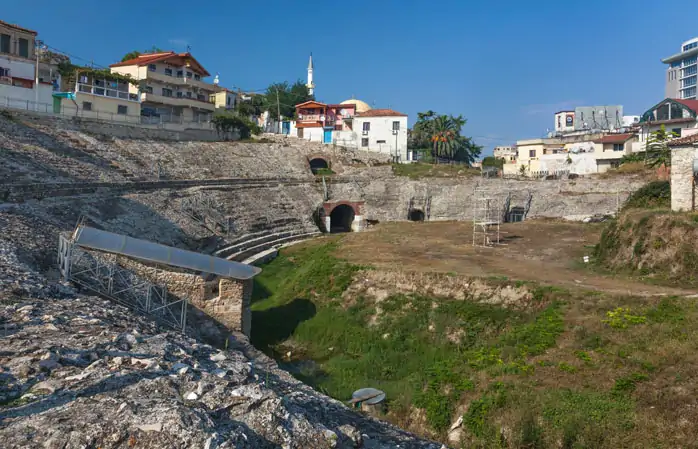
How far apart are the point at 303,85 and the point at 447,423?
70.8 m

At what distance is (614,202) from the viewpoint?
38906mm

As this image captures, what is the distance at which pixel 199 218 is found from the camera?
2873 centimetres

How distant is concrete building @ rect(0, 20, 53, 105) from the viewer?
34969 millimetres

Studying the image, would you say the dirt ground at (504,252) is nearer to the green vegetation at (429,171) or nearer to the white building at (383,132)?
the green vegetation at (429,171)

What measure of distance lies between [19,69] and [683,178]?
133 feet

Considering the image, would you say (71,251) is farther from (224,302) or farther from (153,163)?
(153,163)

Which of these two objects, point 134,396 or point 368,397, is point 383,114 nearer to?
point 368,397

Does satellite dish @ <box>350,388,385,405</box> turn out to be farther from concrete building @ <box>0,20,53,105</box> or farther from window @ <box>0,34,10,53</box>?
window @ <box>0,34,10,53</box>

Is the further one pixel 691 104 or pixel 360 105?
pixel 360 105

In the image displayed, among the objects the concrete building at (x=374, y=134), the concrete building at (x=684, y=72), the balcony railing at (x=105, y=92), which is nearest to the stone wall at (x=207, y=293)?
the balcony railing at (x=105, y=92)

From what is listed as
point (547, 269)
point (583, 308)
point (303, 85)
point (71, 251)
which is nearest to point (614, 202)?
point (547, 269)

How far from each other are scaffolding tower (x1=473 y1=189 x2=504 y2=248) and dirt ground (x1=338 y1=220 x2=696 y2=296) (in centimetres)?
61

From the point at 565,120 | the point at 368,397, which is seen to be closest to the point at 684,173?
the point at 368,397

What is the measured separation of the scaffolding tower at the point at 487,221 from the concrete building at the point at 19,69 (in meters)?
28.5
